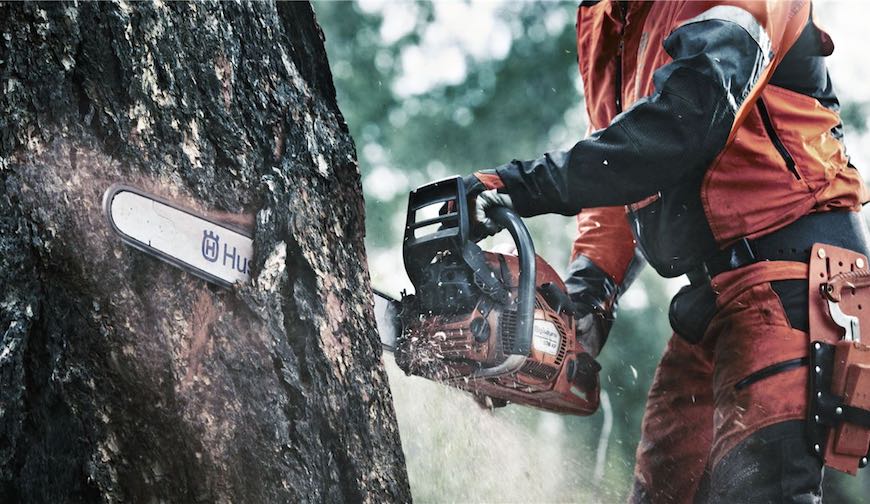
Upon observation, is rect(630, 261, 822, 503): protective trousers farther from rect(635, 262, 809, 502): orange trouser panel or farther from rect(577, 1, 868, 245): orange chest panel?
rect(577, 1, 868, 245): orange chest panel

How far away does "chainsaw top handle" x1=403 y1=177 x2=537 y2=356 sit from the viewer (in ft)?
6.63

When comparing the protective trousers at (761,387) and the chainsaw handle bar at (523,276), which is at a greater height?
the chainsaw handle bar at (523,276)

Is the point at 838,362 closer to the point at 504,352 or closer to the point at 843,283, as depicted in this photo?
the point at 843,283

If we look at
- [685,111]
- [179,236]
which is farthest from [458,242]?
[179,236]

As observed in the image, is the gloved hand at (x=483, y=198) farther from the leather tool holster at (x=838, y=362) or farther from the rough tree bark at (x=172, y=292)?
the leather tool holster at (x=838, y=362)

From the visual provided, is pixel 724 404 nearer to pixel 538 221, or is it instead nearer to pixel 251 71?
pixel 251 71

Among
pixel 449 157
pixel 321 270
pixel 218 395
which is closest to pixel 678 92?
pixel 321 270

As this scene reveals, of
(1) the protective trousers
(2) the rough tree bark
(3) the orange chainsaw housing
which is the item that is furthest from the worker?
(2) the rough tree bark

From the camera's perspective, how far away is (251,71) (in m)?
1.39

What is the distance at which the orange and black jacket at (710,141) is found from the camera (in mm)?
1873

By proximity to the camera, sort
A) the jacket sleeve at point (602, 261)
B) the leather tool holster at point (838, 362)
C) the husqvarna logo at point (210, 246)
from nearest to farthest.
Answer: the husqvarna logo at point (210, 246) < the leather tool holster at point (838, 362) < the jacket sleeve at point (602, 261)

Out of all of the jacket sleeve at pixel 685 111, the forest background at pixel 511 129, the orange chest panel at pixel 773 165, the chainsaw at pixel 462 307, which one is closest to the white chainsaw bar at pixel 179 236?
the chainsaw at pixel 462 307

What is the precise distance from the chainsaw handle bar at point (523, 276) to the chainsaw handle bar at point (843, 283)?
72 cm

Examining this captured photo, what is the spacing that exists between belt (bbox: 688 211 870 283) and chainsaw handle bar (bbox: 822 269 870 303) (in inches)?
3.2
